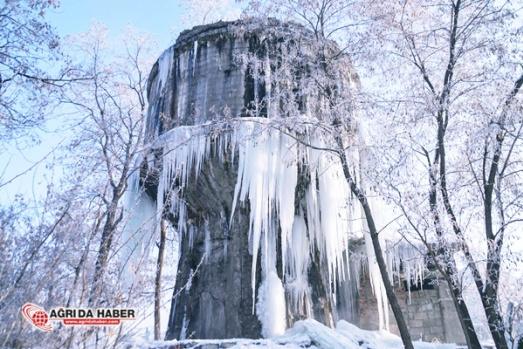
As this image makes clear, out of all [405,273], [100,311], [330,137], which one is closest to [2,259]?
[100,311]

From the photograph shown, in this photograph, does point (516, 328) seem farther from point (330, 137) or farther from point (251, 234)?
point (251, 234)

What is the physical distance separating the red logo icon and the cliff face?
→ 5.72 metres

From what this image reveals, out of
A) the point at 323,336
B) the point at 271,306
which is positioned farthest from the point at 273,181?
the point at 323,336

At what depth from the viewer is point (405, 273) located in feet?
42.4

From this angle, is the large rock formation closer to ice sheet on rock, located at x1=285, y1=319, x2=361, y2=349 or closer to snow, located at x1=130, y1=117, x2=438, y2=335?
snow, located at x1=130, y1=117, x2=438, y2=335

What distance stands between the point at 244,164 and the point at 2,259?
6.24 m

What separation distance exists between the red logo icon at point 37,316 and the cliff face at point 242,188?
5718mm

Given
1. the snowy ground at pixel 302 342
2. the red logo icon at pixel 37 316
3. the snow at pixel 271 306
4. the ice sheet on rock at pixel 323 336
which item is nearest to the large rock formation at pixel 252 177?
the snow at pixel 271 306

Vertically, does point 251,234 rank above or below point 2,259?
above

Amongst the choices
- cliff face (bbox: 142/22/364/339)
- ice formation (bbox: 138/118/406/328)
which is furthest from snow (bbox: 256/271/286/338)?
ice formation (bbox: 138/118/406/328)

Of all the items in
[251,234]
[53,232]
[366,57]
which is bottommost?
[53,232]

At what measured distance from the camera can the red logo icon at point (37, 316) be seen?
115 inches

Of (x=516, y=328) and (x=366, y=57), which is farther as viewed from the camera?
(x=366, y=57)

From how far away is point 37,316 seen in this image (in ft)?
9.87
